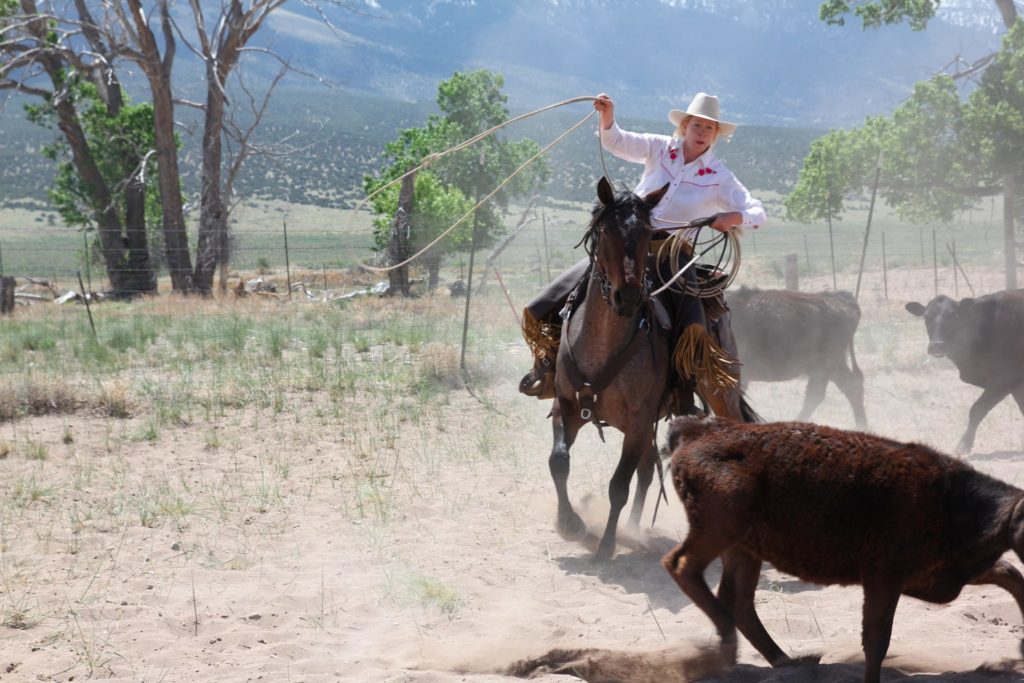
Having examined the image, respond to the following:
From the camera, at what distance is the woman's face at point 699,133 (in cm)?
655

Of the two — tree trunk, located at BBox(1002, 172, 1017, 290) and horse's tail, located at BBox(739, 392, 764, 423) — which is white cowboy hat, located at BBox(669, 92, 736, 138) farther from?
tree trunk, located at BBox(1002, 172, 1017, 290)

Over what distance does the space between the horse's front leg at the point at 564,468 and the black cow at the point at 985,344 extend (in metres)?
4.77

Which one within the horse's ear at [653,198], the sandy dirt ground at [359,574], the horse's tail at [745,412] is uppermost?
the horse's ear at [653,198]

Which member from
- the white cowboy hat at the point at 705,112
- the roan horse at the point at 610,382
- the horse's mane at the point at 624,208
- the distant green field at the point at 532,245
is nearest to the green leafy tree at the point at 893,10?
the distant green field at the point at 532,245

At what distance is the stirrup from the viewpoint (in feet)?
23.4

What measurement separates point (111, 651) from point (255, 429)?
484 cm

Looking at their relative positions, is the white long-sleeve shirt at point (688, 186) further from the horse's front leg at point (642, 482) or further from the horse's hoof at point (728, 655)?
the horse's hoof at point (728, 655)

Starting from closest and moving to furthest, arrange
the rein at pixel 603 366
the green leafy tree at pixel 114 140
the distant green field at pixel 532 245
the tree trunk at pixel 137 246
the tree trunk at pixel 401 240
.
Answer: the rein at pixel 603 366 → the tree trunk at pixel 401 240 → the tree trunk at pixel 137 246 → the distant green field at pixel 532 245 → the green leafy tree at pixel 114 140

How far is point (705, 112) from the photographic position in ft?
21.7

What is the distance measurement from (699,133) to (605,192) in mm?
1249

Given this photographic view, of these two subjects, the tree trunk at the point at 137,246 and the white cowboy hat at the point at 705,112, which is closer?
the white cowboy hat at the point at 705,112

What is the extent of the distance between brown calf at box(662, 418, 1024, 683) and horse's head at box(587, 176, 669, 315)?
1490 mm

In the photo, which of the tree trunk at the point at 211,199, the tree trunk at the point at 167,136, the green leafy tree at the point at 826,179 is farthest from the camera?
the green leafy tree at the point at 826,179

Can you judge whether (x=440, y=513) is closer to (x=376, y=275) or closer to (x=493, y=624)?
(x=493, y=624)
